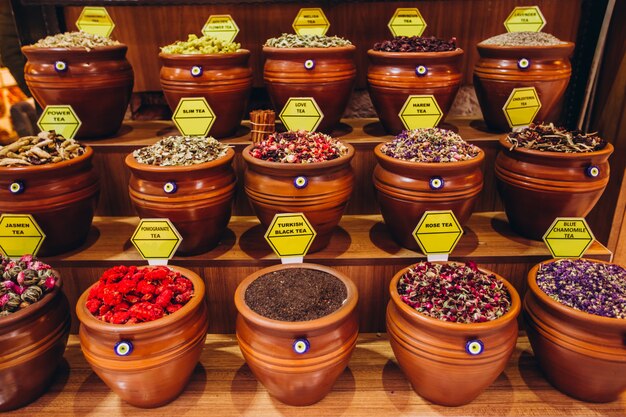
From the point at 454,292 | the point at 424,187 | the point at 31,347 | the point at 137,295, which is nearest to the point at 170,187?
the point at 137,295

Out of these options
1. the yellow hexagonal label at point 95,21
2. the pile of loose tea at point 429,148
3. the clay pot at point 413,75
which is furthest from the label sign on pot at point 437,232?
the yellow hexagonal label at point 95,21

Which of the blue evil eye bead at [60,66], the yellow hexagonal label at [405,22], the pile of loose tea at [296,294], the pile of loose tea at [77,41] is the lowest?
the pile of loose tea at [296,294]

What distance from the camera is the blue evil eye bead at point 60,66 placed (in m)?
1.77

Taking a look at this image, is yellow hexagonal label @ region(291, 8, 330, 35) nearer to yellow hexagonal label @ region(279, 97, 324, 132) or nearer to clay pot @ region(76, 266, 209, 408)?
yellow hexagonal label @ region(279, 97, 324, 132)

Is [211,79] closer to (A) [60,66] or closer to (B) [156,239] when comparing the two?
(A) [60,66]

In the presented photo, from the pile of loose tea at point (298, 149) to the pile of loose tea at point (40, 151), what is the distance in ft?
2.09

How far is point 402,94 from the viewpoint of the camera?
1.85 m

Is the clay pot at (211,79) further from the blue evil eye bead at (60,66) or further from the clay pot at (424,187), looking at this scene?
the clay pot at (424,187)

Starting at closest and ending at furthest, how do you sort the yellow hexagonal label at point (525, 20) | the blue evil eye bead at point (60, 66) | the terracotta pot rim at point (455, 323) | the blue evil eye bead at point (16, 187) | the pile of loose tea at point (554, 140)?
the terracotta pot rim at point (455, 323), the blue evil eye bead at point (16, 187), the pile of loose tea at point (554, 140), the blue evil eye bead at point (60, 66), the yellow hexagonal label at point (525, 20)

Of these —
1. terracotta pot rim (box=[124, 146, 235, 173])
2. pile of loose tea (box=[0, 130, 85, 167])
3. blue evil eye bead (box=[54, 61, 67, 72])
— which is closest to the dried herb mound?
terracotta pot rim (box=[124, 146, 235, 173])

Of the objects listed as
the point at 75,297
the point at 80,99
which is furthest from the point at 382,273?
the point at 80,99

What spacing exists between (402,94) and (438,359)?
104 centimetres

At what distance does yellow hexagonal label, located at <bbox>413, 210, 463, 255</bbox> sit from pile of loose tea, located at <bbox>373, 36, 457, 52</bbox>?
0.69 meters

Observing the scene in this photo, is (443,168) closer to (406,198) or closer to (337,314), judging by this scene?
(406,198)
